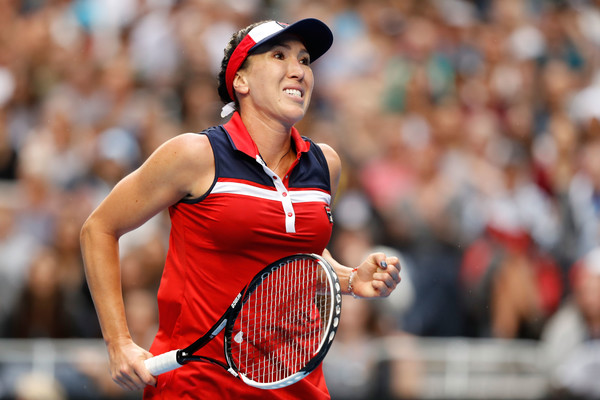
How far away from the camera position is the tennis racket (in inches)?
130

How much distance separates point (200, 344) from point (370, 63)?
663 centimetres

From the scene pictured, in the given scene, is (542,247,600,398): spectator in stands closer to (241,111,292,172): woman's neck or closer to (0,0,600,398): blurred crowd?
(0,0,600,398): blurred crowd

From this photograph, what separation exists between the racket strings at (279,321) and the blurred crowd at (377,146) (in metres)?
3.16

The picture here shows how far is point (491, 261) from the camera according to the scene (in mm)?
7668

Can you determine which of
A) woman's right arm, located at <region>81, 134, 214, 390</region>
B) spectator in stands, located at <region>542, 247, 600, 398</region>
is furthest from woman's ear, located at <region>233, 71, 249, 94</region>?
spectator in stands, located at <region>542, 247, 600, 398</region>

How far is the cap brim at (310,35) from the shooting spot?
3490 millimetres

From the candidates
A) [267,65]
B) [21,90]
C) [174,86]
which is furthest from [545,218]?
[267,65]

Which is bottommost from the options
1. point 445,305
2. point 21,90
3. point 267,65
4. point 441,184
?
point 445,305

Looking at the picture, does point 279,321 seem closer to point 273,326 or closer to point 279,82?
point 273,326

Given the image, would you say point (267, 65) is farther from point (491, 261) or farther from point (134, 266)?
point (491, 261)

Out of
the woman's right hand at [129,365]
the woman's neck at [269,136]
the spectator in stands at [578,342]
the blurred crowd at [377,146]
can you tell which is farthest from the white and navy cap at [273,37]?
the spectator in stands at [578,342]

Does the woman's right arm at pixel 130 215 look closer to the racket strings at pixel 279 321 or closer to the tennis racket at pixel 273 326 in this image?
the tennis racket at pixel 273 326

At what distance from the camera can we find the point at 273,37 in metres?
3.48

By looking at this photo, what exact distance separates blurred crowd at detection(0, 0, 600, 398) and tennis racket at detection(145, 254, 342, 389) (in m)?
3.16
